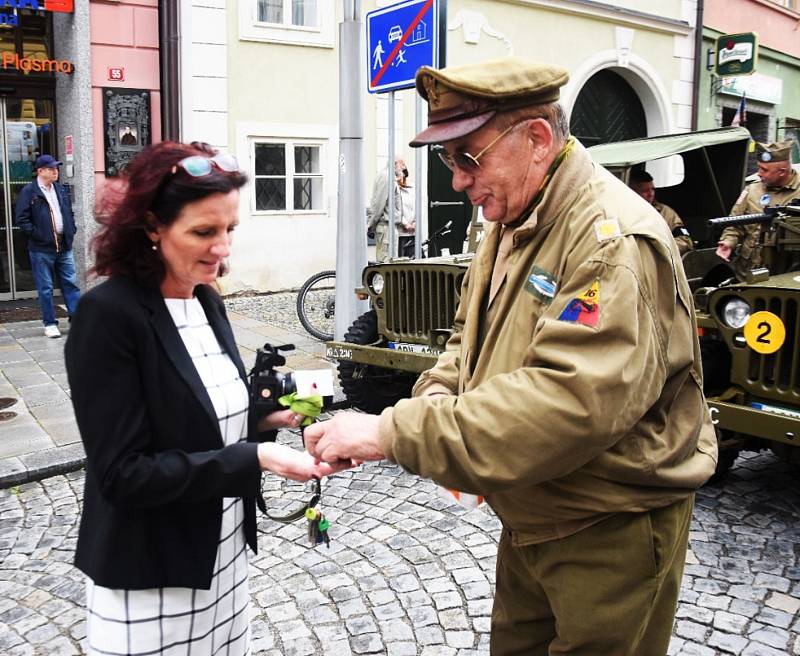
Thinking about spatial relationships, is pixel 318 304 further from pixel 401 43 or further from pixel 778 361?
pixel 778 361

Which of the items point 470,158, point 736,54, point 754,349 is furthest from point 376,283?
point 736,54

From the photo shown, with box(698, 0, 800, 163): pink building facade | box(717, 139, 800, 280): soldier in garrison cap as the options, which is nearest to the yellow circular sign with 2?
box(717, 139, 800, 280): soldier in garrison cap

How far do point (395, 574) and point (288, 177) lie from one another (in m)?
9.22

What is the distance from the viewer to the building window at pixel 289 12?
11.8 m

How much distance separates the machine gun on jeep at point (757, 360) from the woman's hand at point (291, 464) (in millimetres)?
2889

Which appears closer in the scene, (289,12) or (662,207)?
(662,207)

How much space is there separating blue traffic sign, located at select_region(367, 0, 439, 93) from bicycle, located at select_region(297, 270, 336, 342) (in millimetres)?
2700

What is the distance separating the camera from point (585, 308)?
5.60ft

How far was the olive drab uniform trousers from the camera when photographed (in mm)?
1680

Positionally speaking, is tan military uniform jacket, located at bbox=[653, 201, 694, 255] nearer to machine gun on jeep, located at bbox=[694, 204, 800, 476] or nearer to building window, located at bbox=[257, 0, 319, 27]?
machine gun on jeep, located at bbox=[694, 204, 800, 476]

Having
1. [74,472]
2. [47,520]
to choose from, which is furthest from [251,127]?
[47,520]

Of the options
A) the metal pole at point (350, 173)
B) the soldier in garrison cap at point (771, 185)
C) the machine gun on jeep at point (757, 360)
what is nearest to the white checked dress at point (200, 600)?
the machine gun on jeep at point (757, 360)

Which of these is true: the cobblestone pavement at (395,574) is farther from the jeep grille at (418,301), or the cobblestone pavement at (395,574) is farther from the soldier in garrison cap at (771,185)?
the soldier in garrison cap at (771,185)

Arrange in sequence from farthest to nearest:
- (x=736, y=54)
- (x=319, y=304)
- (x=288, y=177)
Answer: (x=736, y=54) → (x=288, y=177) → (x=319, y=304)
